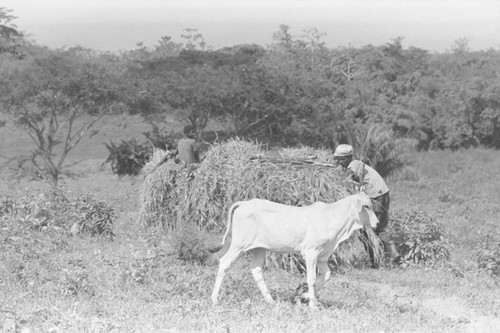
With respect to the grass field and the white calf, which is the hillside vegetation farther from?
the white calf

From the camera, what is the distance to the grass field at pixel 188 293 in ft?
21.8

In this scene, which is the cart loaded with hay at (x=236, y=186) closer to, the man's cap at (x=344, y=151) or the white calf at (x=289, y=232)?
the man's cap at (x=344, y=151)

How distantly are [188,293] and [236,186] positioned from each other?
9.94 feet

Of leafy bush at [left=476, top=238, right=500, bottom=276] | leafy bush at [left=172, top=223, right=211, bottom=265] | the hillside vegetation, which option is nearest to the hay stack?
the hillside vegetation

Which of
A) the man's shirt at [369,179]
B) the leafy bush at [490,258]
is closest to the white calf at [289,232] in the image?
the man's shirt at [369,179]

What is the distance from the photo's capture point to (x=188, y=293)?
8.16 m

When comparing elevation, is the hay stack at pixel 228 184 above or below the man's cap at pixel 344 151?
below

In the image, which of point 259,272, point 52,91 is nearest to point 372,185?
point 259,272

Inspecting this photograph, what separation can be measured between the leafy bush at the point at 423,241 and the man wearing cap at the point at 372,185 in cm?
27

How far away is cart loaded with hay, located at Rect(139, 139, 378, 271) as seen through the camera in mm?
10617

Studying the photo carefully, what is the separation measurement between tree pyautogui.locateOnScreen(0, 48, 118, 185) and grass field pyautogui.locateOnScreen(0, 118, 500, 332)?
1546 centimetres

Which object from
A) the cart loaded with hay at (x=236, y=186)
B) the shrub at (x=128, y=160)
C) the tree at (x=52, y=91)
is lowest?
the shrub at (x=128, y=160)

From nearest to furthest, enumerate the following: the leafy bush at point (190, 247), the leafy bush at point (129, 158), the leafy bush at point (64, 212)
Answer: the leafy bush at point (190, 247) < the leafy bush at point (64, 212) < the leafy bush at point (129, 158)

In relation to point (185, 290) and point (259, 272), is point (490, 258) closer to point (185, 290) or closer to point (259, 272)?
point (259, 272)
